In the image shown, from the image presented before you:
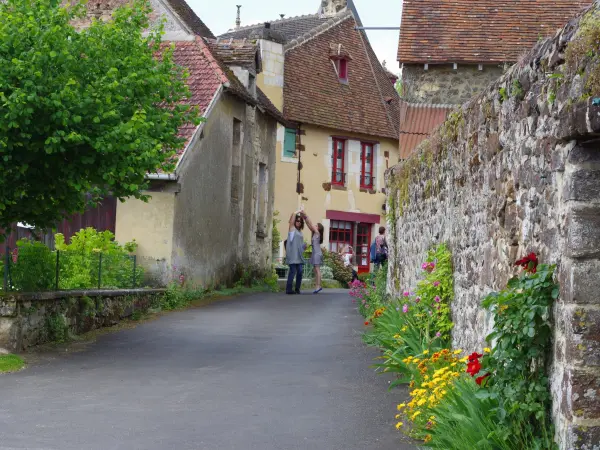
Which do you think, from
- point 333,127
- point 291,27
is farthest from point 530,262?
point 291,27

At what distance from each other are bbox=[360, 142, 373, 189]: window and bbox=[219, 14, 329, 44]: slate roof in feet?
18.3

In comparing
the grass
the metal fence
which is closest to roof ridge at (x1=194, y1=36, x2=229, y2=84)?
the metal fence

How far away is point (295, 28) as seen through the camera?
42000 mm

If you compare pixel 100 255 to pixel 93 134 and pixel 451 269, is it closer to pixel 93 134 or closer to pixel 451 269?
pixel 93 134

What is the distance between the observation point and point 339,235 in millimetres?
37906

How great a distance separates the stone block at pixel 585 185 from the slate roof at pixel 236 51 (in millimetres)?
21008

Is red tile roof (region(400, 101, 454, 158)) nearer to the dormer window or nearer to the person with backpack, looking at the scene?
the person with backpack

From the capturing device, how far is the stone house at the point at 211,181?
20.6 meters

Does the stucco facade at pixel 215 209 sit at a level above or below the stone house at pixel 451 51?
below

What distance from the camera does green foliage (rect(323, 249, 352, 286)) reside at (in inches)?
1352

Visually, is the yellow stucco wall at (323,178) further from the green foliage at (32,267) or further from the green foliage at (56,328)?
the green foliage at (56,328)

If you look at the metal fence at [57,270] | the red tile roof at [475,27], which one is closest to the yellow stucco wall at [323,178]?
the red tile roof at [475,27]

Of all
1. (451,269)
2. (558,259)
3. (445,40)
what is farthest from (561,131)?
(445,40)

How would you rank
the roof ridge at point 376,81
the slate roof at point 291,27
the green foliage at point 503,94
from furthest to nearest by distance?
the slate roof at point 291,27 < the roof ridge at point 376,81 < the green foliage at point 503,94
